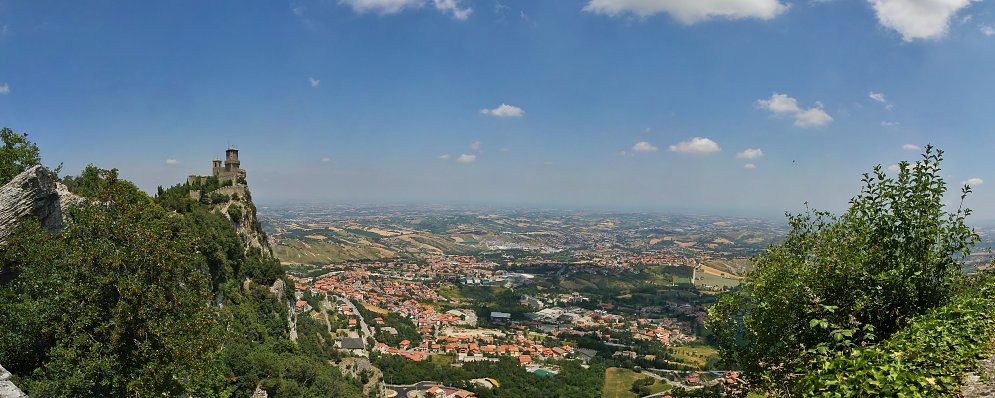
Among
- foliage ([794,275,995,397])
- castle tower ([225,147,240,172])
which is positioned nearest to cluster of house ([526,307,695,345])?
castle tower ([225,147,240,172])

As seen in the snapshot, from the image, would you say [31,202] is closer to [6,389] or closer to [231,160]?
[6,389]

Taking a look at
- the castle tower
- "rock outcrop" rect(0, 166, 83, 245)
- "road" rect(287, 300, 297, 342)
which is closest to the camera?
"rock outcrop" rect(0, 166, 83, 245)

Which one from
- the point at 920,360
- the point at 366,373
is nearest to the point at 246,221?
the point at 366,373

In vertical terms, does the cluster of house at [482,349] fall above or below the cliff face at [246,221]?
below

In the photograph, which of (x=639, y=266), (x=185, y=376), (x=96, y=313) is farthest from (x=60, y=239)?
(x=639, y=266)

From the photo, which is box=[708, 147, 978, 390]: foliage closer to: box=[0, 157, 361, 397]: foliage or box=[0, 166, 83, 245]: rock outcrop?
box=[0, 157, 361, 397]: foliage

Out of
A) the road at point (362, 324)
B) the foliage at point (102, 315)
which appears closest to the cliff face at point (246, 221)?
the road at point (362, 324)

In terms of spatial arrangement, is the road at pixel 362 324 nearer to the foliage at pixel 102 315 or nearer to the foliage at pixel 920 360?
the foliage at pixel 102 315
